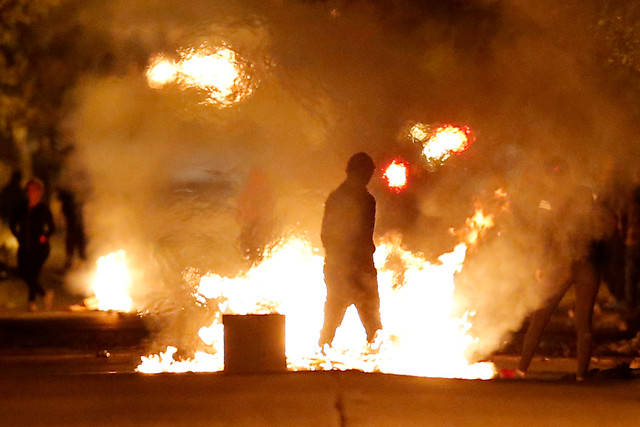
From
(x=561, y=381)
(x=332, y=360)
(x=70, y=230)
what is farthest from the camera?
(x=70, y=230)

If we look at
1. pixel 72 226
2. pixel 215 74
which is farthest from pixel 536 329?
pixel 72 226

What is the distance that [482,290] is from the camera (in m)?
13.0

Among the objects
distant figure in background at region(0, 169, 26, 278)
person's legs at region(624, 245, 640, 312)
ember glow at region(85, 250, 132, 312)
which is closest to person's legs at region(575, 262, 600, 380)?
ember glow at region(85, 250, 132, 312)

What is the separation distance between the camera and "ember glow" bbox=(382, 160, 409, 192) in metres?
13.4

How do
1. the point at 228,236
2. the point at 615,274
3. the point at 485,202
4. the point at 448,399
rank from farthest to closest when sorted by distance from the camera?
1. the point at 615,274
2. the point at 485,202
3. the point at 228,236
4. the point at 448,399

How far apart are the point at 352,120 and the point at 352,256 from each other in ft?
8.50

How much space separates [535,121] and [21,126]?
12021 mm

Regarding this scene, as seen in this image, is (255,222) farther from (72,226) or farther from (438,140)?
(72,226)

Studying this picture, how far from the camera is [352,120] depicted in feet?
43.6

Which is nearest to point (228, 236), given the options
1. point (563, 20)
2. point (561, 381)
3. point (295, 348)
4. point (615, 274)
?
point (295, 348)

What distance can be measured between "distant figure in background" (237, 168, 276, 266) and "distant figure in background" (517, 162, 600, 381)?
3.12m

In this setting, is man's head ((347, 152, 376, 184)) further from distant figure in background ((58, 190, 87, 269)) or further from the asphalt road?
distant figure in background ((58, 190, 87, 269))

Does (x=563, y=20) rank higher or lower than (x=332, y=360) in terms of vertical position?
higher

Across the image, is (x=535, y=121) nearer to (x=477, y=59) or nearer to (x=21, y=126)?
(x=477, y=59)
